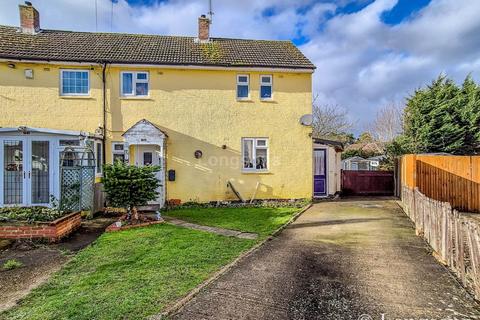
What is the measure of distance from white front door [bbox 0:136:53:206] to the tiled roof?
4.05 meters

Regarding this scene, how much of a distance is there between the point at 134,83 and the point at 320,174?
1007 cm

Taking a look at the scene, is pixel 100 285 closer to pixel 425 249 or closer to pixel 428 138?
pixel 425 249

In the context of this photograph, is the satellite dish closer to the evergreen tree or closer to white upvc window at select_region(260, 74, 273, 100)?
white upvc window at select_region(260, 74, 273, 100)

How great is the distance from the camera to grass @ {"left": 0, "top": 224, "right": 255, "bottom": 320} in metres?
3.93

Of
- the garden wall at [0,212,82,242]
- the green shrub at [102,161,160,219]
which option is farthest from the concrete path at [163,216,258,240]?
the garden wall at [0,212,82,242]

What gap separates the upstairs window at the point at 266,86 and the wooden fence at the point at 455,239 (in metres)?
8.35

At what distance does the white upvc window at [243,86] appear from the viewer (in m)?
14.0

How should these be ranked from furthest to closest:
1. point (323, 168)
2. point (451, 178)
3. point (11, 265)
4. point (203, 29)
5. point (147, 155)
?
point (203, 29) → point (323, 168) → point (147, 155) → point (451, 178) → point (11, 265)

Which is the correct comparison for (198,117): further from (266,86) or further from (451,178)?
(451,178)

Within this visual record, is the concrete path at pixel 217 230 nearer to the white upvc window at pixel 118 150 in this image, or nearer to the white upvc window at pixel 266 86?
the white upvc window at pixel 118 150

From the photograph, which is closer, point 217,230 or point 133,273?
point 133,273

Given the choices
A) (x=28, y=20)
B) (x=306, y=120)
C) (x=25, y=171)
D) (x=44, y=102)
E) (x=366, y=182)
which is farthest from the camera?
(x=366, y=182)

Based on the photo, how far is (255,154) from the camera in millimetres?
13961

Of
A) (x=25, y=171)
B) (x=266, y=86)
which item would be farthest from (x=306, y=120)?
(x=25, y=171)
